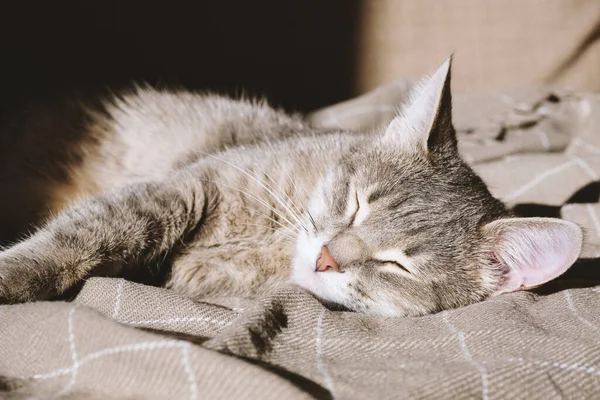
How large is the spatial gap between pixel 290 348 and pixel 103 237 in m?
0.51

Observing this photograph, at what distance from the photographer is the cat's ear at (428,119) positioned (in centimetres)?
120

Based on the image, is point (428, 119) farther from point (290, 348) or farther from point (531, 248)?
point (290, 348)

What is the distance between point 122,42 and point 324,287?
1342 millimetres

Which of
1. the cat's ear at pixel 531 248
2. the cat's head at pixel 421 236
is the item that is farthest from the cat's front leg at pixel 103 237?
the cat's ear at pixel 531 248

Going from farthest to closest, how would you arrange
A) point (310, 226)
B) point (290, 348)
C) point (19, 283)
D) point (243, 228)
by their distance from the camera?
point (243, 228)
point (310, 226)
point (19, 283)
point (290, 348)

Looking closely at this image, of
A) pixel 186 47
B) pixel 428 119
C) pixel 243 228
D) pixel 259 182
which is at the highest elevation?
pixel 186 47

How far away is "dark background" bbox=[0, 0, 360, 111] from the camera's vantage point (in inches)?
73.1

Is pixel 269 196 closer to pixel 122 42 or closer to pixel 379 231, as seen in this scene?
pixel 379 231

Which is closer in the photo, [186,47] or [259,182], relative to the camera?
[259,182]

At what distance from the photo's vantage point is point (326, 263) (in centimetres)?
112

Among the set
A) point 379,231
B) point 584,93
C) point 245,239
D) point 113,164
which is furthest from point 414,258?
point 584,93

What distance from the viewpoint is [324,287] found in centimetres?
113

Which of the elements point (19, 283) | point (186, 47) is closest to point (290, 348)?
point (19, 283)

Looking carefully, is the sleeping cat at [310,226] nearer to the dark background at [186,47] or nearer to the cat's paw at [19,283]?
the cat's paw at [19,283]
